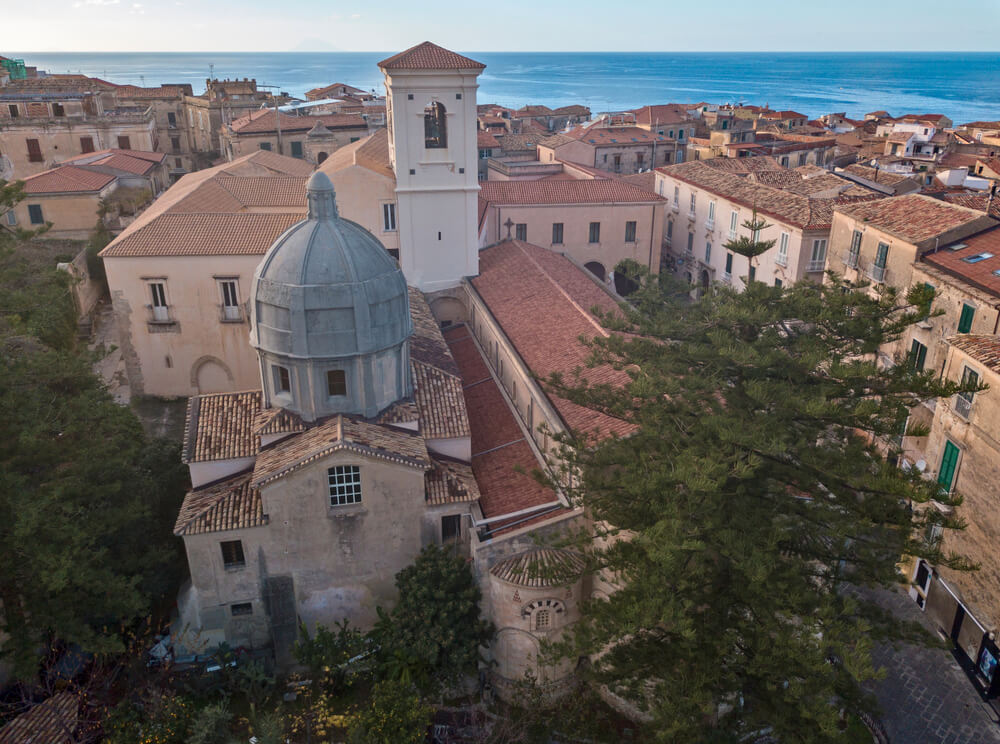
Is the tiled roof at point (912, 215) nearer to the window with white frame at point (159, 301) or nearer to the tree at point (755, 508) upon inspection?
the tree at point (755, 508)

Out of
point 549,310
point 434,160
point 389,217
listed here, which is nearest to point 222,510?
point 549,310

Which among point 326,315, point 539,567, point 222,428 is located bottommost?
point 539,567

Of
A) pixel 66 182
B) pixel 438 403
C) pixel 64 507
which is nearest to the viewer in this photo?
pixel 64 507

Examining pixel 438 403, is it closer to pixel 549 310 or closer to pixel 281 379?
pixel 281 379

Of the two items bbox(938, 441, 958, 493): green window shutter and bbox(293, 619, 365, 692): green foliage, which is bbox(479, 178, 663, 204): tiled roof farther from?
bbox(293, 619, 365, 692): green foliage

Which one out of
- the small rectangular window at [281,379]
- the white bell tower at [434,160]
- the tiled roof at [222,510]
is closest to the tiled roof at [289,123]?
the white bell tower at [434,160]

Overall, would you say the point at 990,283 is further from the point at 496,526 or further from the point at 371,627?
the point at 371,627

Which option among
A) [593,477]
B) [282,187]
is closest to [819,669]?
[593,477]
